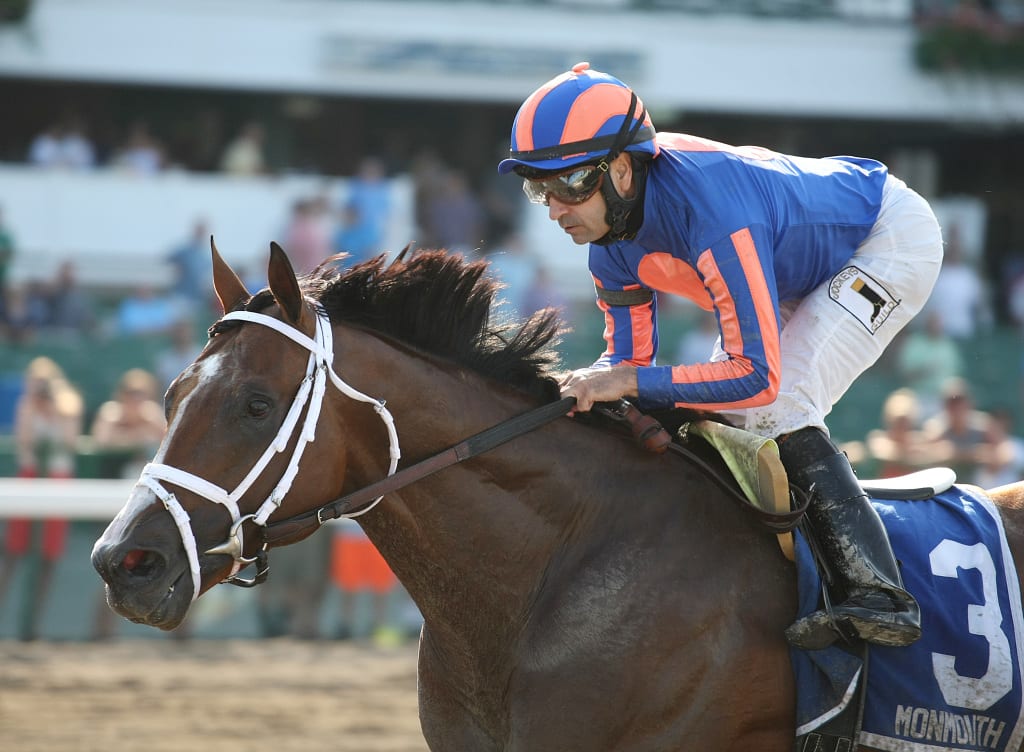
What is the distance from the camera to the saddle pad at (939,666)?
284cm

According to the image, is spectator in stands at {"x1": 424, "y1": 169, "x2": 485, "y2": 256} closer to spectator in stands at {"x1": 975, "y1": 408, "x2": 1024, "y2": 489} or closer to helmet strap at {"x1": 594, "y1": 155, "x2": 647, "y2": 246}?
spectator in stands at {"x1": 975, "y1": 408, "x2": 1024, "y2": 489}

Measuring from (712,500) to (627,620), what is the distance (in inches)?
15.1

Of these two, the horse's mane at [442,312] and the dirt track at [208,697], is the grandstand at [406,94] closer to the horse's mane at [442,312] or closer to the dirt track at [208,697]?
the dirt track at [208,697]

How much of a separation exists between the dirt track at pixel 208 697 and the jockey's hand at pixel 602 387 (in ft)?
9.75

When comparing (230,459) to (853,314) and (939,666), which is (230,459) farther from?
(939,666)

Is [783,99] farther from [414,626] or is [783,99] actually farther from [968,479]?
[414,626]

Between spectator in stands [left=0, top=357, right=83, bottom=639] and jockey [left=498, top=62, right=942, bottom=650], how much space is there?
454 cm

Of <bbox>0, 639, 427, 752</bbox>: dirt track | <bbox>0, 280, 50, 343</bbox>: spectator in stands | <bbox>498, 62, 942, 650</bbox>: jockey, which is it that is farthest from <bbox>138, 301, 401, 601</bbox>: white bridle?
<bbox>0, 280, 50, 343</bbox>: spectator in stands

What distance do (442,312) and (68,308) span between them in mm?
7428

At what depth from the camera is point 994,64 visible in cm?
1465

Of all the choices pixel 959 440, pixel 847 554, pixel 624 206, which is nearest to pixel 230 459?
pixel 624 206

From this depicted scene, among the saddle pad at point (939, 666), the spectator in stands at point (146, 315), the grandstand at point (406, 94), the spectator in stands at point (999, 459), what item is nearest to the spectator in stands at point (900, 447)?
the spectator in stands at point (999, 459)

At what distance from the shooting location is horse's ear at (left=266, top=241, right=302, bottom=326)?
2.68 meters

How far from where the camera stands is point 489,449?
9.48 ft
